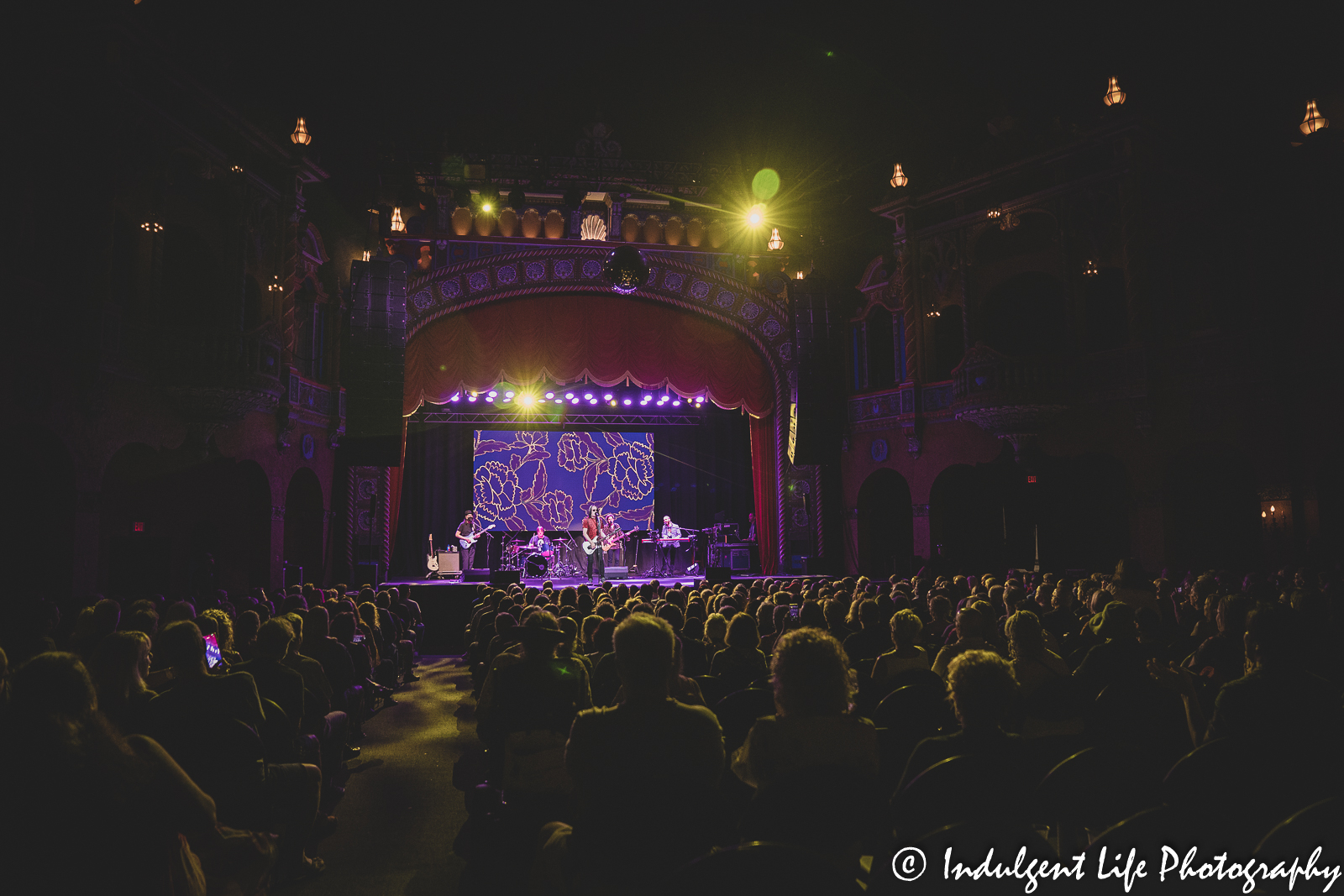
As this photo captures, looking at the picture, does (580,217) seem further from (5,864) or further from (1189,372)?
(5,864)

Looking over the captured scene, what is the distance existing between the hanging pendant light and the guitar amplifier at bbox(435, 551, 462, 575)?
31.5 feet

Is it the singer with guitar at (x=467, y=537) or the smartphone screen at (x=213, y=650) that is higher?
the singer with guitar at (x=467, y=537)

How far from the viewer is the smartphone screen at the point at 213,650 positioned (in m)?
5.47

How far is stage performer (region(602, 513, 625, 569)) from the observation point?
20.9 m

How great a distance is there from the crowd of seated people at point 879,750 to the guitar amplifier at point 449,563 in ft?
49.2

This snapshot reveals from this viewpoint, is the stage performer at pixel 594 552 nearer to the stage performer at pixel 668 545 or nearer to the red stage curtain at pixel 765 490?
the stage performer at pixel 668 545

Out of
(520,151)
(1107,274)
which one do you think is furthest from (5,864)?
(1107,274)

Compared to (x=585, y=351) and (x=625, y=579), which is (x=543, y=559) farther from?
(x=585, y=351)

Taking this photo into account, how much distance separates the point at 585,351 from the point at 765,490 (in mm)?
6063

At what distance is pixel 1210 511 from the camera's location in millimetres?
15117

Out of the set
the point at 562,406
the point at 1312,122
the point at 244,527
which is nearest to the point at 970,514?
the point at 1312,122

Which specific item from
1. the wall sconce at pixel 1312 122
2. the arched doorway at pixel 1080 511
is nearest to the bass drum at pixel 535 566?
the arched doorway at pixel 1080 511

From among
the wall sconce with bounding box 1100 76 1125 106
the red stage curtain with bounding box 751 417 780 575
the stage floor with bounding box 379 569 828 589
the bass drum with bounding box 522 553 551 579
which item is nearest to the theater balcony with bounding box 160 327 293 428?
the stage floor with bounding box 379 569 828 589

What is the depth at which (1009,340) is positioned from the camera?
59.3 ft
